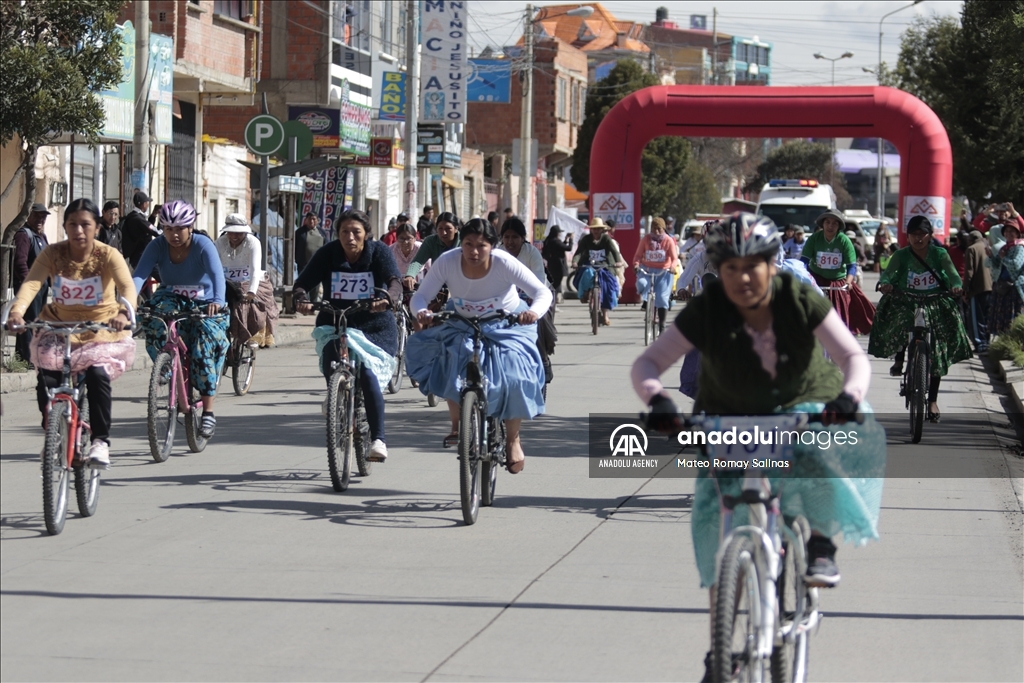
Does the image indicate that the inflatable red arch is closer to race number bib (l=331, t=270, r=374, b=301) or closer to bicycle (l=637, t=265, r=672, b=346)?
bicycle (l=637, t=265, r=672, b=346)

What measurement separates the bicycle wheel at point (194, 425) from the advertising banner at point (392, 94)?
1156 inches

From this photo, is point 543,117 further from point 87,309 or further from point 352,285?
point 87,309

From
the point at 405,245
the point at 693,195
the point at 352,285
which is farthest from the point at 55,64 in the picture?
the point at 693,195

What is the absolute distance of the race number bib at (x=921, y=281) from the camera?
12273mm

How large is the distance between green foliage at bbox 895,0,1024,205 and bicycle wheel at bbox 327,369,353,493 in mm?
8037

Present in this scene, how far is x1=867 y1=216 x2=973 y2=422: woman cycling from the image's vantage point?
40.1 ft

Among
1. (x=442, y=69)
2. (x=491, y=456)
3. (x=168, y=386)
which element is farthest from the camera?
(x=442, y=69)

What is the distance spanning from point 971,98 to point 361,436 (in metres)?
26.9

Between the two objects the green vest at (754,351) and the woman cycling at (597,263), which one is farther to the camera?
the woman cycling at (597,263)

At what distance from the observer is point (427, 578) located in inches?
269

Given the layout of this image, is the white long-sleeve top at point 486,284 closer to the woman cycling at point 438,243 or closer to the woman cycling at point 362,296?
the woman cycling at point 362,296

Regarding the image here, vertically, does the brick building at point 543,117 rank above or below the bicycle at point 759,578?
above

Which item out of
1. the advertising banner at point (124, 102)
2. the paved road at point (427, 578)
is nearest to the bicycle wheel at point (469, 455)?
the paved road at point (427, 578)

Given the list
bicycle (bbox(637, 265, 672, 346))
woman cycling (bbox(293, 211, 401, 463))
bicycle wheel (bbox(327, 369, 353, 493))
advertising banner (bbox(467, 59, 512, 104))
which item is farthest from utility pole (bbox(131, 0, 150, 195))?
advertising banner (bbox(467, 59, 512, 104))
